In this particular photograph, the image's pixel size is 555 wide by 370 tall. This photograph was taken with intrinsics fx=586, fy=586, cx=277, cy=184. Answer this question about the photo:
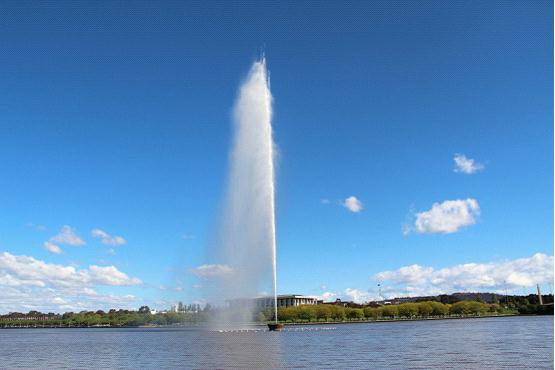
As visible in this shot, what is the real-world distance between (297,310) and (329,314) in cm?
1000

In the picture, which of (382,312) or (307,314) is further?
(382,312)

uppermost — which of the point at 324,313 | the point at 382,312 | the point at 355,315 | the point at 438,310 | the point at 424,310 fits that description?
the point at 324,313

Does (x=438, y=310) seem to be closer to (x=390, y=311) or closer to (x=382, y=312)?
(x=390, y=311)

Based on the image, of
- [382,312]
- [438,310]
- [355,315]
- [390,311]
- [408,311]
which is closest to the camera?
[355,315]

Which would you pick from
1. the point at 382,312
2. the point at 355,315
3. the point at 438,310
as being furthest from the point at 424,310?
the point at 355,315

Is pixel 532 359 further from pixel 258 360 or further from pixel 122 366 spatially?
pixel 122 366

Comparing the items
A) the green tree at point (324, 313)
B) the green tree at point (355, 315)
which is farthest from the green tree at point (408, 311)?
the green tree at point (324, 313)

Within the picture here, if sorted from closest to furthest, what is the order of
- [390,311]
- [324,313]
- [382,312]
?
[324,313], [390,311], [382,312]

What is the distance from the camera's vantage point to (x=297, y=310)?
163 meters

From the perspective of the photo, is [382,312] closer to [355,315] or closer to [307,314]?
[355,315]

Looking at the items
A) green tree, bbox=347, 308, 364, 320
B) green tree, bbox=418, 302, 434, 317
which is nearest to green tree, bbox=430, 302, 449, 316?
green tree, bbox=418, 302, 434, 317

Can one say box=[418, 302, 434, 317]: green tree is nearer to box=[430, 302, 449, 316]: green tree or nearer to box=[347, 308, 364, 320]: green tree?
box=[430, 302, 449, 316]: green tree

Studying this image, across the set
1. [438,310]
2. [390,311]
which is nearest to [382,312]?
[390,311]

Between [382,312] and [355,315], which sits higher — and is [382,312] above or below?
above
